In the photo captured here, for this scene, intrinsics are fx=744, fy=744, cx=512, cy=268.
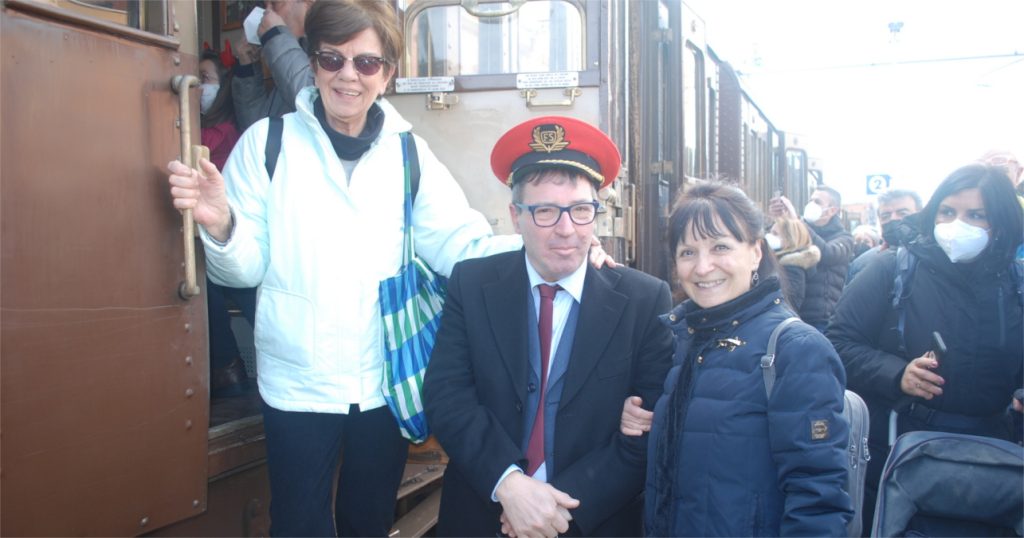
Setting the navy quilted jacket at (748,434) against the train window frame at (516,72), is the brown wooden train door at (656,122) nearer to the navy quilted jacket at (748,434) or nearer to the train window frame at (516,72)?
the train window frame at (516,72)

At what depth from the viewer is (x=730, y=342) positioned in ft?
5.67

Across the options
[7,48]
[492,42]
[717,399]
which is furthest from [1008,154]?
[7,48]

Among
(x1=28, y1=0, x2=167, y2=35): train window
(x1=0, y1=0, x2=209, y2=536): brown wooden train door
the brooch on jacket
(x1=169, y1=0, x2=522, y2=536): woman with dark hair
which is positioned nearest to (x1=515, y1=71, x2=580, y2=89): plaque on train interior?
(x1=169, y1=0, x2=522, y2=536): woman with dark hair

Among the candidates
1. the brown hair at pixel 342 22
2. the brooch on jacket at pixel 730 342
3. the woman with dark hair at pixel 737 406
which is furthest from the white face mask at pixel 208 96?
the brooch on jacket at pixel 730 342

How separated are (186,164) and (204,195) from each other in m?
0.10

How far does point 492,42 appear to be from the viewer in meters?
3.29

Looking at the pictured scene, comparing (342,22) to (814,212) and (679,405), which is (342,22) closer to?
(679,405)

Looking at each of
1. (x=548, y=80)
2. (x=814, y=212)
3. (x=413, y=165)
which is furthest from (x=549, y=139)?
(x=814, y=212)

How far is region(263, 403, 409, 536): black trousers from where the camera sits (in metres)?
2.00

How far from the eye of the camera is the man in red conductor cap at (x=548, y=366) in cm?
187

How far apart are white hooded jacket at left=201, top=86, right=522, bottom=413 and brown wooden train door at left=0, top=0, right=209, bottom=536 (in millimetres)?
181

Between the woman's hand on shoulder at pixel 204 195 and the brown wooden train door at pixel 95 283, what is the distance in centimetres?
8

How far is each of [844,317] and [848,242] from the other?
3.29m

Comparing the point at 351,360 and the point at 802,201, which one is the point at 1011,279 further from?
the point at 802,201
